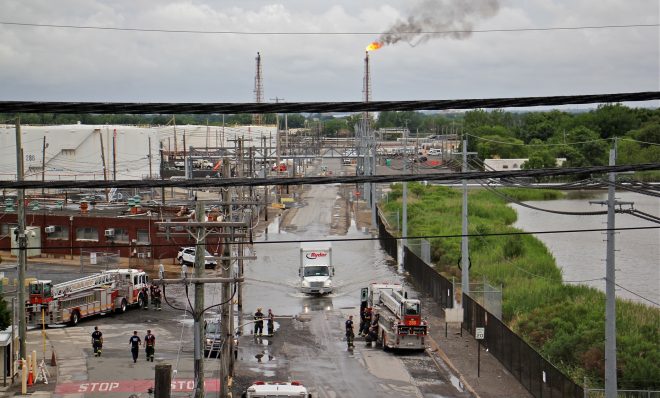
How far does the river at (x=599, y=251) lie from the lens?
41.7 metres

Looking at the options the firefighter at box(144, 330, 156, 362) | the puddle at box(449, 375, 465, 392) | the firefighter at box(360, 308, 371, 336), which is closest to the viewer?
the puddle at box(449, 375, 465, 392)

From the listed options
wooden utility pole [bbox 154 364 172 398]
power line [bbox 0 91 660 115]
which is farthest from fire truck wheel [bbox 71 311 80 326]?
power line [bbox 0 91 660 115]

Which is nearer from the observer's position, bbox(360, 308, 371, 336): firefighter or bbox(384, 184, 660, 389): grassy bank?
bbox(384, 184, 660, 389): grassy bank

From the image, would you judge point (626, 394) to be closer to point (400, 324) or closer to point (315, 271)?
point (400, 324)

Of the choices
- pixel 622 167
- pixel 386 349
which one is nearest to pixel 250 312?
pixel 386 349

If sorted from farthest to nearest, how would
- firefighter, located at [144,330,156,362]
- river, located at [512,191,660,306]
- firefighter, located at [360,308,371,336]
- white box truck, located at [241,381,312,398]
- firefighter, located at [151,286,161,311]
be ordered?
1. river, located at [512,191,660,306]
2. firefighter, located at [151,286,161,311]
3. firefighter, located at [360,308,371,336]
4. firefighter, located at [144,330,156,362]
5. white box truck, located at [241,381,312,398]

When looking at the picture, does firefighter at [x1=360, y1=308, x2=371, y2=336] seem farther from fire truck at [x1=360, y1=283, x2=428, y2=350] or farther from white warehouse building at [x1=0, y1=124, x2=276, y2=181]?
white warehouse building at [x1=0, y1=124, x2=276, y2=181]

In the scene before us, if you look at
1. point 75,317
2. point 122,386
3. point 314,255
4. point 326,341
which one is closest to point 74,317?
point 75,317

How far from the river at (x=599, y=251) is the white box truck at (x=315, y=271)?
32.5ft

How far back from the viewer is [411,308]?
29.1 meters

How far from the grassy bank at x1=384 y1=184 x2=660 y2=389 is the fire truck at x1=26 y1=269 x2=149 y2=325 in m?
13.6

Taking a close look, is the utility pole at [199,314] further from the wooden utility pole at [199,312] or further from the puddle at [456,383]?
the puddle at [456,383]

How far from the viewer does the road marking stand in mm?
24297

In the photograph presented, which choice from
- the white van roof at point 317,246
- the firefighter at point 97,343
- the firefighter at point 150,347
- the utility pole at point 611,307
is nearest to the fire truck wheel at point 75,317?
the firefighter at point 97,343
